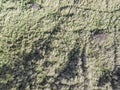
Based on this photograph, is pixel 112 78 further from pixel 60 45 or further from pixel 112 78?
pixel 60 45

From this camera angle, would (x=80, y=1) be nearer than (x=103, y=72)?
No

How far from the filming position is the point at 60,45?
1.64 metres

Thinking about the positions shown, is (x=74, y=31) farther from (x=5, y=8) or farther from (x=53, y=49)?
(x=5, y=8)

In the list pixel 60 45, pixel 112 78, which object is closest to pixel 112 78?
pixel 112 78

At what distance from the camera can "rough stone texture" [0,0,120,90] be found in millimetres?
1605

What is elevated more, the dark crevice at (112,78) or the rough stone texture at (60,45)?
the rough stone texture at (60,45)

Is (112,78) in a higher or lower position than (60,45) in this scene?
lower

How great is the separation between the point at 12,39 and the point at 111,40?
0.45 metres

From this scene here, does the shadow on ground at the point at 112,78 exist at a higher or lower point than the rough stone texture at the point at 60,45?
lower

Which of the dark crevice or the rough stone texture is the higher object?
the rough stone texture

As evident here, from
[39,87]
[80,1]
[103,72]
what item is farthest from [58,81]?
[80,1]

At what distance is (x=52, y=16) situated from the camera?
168 centimetres

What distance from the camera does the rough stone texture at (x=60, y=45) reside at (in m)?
1.61

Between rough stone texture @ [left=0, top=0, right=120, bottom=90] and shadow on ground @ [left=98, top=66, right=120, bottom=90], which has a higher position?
rough stone texture @ [left=0, top=0, right=120, bottom=90]
